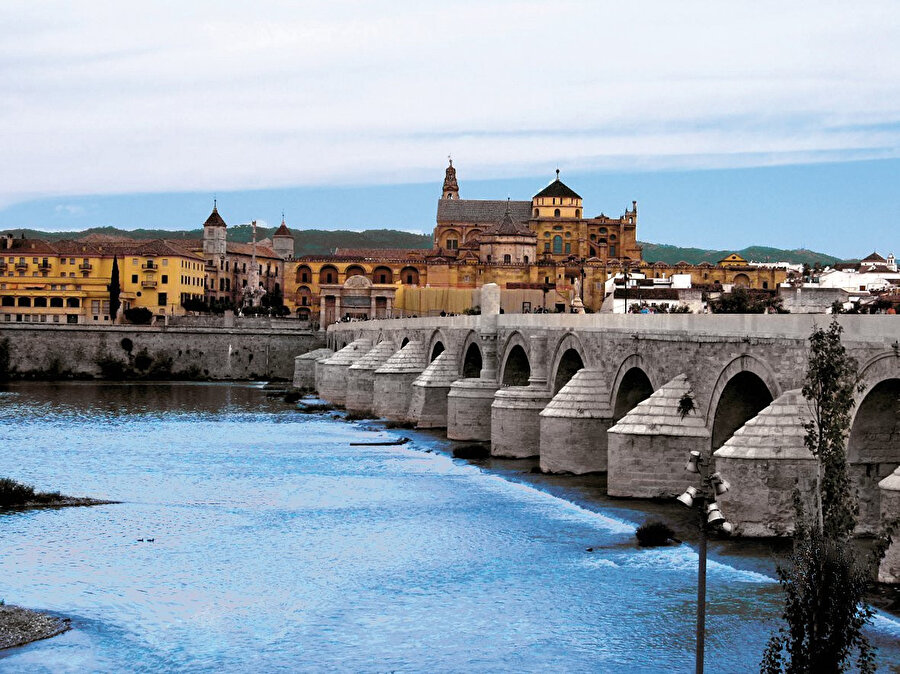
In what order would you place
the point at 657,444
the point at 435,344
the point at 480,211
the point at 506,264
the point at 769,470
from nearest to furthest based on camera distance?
1. the point at 769,470
2. the point at 657,444
3. the point at 435,344
4. the point at 506,264
5. the point at 480,211

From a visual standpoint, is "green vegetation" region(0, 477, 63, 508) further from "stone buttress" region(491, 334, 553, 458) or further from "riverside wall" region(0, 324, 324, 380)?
"riverside wall" region(0, 324, 324, 380)

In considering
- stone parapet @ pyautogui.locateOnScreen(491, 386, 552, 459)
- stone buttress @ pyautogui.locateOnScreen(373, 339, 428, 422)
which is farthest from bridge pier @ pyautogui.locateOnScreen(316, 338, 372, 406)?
stone parapet @ pyautogui.locateOnScreen(491, 386, 552, 459)

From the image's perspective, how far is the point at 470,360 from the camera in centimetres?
4494

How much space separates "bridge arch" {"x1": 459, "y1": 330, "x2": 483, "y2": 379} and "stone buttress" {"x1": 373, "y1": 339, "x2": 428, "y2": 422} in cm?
394

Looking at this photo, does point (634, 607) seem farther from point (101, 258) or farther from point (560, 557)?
point (101, 258)

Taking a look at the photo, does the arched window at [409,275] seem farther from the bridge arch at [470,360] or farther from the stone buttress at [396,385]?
the bridge arch at [470,360]

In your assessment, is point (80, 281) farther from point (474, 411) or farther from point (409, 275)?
point (474, 411)

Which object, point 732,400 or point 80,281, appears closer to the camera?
point 732,400

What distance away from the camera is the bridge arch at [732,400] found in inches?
928

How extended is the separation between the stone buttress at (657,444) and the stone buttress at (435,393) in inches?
744

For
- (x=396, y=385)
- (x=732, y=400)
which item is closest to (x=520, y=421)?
(x=732, y=400)

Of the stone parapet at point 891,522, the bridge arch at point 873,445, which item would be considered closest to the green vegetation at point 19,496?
the bridge arch at point 873,445

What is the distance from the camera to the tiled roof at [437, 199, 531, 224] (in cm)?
11850

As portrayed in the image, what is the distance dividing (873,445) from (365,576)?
28.6ft
